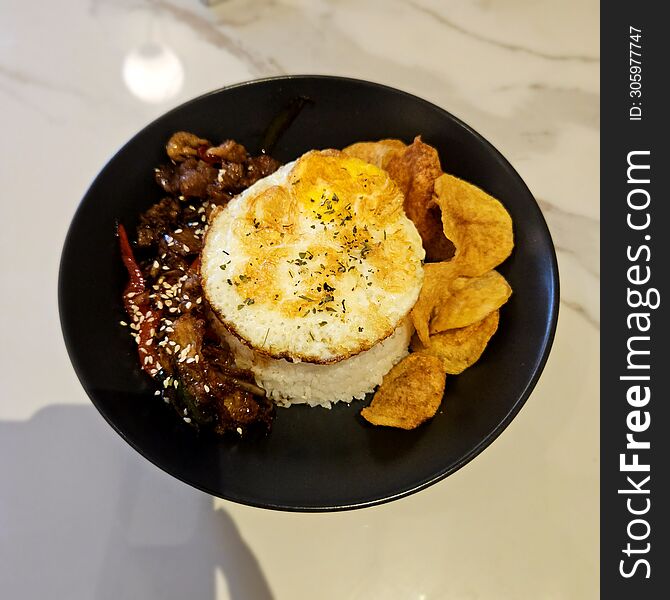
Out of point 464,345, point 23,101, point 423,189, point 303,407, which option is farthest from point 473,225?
point 23,101

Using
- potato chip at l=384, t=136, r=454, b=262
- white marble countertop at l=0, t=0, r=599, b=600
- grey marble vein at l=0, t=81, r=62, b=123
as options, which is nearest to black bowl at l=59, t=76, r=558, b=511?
potato chip at l=384, t=136, r=454, b=262

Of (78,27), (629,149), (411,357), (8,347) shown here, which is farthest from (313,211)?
(78,27)

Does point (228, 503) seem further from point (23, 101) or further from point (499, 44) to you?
point (499, 44)

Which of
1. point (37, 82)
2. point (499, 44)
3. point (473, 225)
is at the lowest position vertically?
point (473, 225)

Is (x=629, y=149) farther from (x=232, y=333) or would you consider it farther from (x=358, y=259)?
(x=232, y=333)

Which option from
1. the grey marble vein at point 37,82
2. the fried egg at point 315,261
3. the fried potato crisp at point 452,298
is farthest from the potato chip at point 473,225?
the grey marble vein at point 37,82

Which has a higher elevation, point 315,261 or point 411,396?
point 315,261
